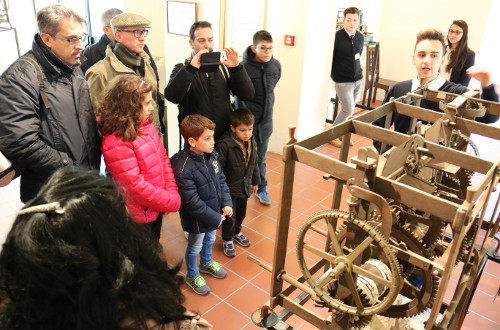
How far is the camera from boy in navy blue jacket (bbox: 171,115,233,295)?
8.74 ft

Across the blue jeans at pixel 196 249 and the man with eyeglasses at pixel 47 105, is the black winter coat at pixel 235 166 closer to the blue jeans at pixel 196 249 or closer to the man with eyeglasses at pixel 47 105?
the blue jeans at pixel 196 249

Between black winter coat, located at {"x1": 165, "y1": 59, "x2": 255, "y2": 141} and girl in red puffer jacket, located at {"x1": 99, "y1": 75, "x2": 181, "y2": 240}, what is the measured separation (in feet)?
1.71

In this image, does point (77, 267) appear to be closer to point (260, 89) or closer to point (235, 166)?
point (235, 166)

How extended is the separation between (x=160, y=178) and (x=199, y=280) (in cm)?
82

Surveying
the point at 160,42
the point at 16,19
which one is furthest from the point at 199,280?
the point at 16,19

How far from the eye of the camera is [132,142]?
238 centimetres

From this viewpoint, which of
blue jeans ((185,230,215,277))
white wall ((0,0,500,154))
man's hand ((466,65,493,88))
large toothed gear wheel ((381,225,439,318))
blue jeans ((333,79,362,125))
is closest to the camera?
large toothed gear wheel ((381,225,439,318))

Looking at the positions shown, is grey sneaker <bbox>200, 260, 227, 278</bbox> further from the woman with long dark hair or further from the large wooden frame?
the woman with long dark hair

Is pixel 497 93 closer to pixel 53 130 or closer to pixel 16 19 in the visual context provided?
pixel 53 130

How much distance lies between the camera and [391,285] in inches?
49.7

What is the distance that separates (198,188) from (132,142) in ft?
1.79

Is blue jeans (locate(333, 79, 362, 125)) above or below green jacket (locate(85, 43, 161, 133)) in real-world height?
below

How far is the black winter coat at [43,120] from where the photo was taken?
207 cm

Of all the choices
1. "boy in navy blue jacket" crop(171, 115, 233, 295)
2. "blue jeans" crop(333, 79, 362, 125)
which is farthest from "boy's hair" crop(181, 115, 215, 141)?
"blue jeans" crop(333, 79, 362, 125)
